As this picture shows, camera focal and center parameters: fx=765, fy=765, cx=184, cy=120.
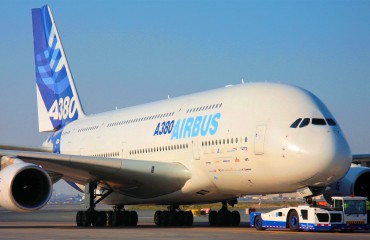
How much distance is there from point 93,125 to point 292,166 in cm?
1294

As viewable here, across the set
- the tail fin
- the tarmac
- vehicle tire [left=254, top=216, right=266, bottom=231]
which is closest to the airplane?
vehicle tire [left=254, top=216, right=266, bottom=231]

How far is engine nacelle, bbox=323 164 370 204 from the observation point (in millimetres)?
24234

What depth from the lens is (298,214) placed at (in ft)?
67.7

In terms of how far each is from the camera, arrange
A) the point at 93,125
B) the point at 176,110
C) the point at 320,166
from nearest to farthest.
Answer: the point at 320,166 < the point at 176,110 < the point at 93,125

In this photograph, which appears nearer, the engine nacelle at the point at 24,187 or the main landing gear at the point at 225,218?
the engine nacelle at the point at 24,187

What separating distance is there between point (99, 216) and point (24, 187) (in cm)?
413

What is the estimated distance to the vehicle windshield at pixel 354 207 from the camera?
20.6 m

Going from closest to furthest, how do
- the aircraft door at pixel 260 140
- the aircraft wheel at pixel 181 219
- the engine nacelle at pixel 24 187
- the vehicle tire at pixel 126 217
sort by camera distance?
the aircraft door at pixel 260 140 < the engine nacelle at pixel 24 187 < the aircraft wheel at pixel 181 219 < the vehicle tire at pixel 126 217

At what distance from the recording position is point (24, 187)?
2291 cm

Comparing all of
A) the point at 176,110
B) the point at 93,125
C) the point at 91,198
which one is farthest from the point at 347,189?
the point at 93,125

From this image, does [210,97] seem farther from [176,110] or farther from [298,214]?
[298,214]

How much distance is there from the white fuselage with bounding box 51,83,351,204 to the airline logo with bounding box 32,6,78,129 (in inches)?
305

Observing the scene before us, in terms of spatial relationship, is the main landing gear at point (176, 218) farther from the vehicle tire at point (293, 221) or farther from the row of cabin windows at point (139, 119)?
the vehicle tire at point (293, 221)

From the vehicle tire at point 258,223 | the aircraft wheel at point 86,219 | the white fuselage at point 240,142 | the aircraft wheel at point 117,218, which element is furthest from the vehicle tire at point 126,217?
the vehicle tire at point 258,223
